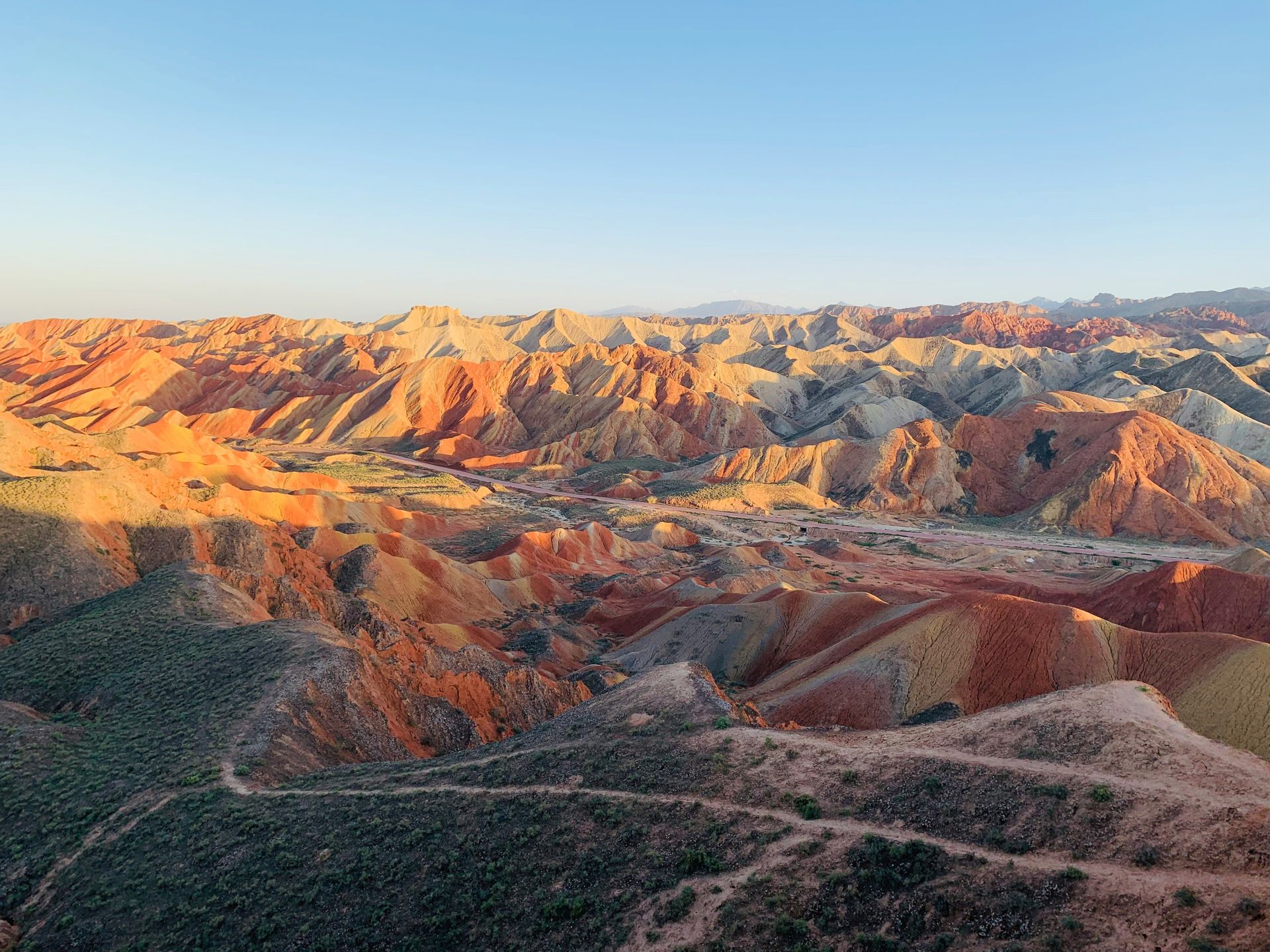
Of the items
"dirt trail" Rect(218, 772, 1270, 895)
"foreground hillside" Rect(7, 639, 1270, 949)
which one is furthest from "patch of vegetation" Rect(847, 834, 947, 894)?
"dirt trail" Rect(218, 772, 1270, 895)

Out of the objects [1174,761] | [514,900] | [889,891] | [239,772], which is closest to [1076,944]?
[889,891]

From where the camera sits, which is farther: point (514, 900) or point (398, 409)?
point (398, 409)

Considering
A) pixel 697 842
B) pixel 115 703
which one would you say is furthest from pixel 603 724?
pixel 115 703

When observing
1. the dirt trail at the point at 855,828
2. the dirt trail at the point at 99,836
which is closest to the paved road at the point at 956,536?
the dirt trail at the point at 855,828

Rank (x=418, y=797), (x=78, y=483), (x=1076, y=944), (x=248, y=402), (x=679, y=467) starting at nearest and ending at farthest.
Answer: (x=1076, y=944)
(x=418, y=797)
(x=78, y=483)
(x=679, y=467)
(x=248, y=402)

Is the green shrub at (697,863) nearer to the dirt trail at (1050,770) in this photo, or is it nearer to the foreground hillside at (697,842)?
the foreground hillside at (697,842)

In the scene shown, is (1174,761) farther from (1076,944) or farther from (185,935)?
(185,935)

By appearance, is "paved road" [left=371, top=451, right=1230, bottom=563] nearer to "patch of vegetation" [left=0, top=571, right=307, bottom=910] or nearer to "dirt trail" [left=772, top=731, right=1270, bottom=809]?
"patch of vegetation" [left=0, top=571, right=307, bottom=910]

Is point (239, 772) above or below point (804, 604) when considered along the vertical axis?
above
